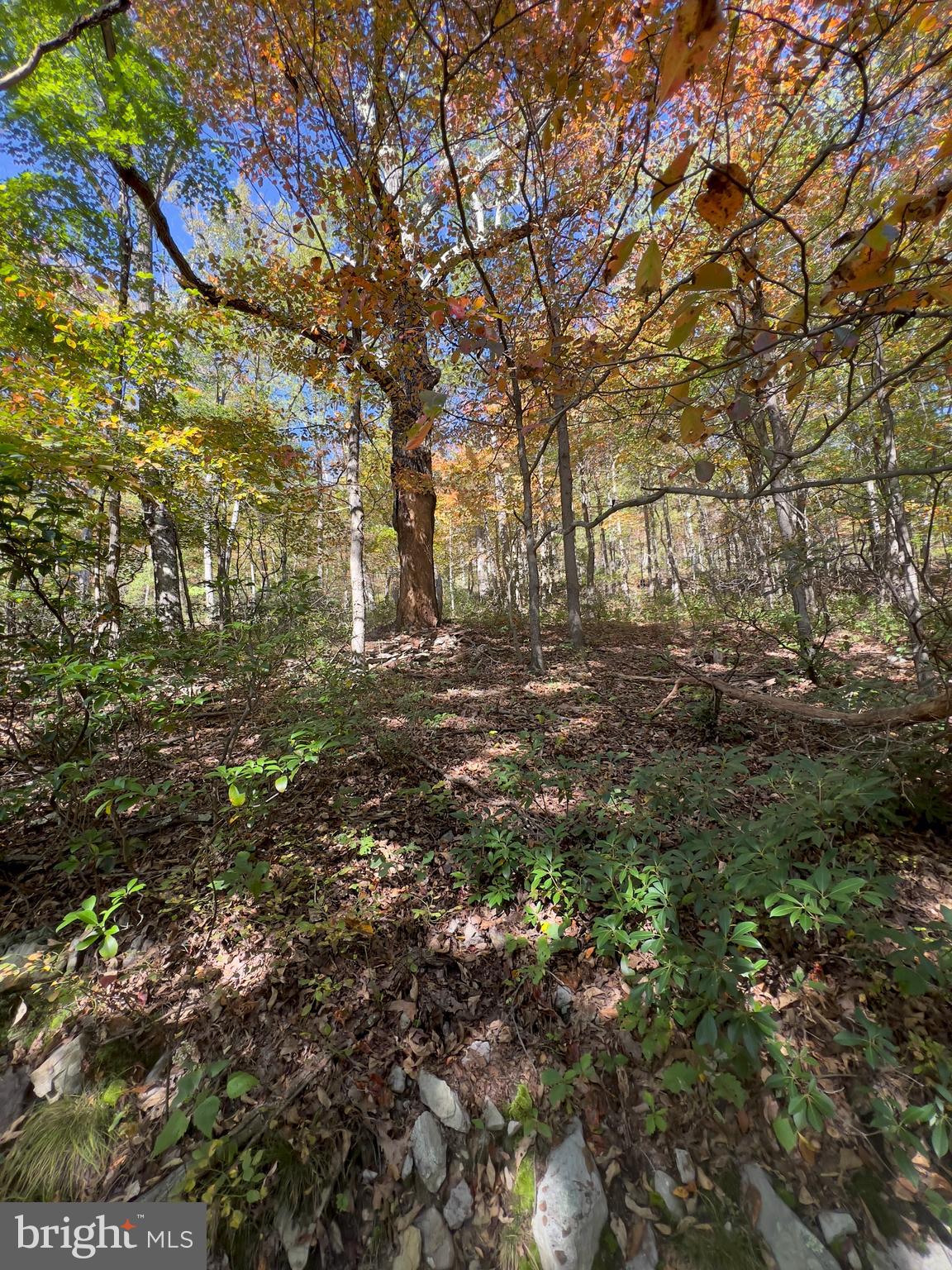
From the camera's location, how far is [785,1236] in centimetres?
154

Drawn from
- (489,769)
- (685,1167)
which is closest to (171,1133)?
(685,1167)

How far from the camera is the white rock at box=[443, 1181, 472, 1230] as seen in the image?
168 cm

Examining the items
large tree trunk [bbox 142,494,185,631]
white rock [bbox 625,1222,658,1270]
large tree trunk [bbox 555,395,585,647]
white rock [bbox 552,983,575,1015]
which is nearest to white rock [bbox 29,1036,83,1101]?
white rock [bbox 552,983,575,1015]

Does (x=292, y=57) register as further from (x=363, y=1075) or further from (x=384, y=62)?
(x=363, y=1075)

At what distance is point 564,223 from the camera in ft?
16.9

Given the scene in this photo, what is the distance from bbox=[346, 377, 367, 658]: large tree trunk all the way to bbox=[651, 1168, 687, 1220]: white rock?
18.0 ft

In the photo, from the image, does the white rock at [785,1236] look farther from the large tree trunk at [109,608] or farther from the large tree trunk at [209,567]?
the large tree trunk at [209,567]

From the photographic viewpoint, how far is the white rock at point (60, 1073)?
1.93 meters

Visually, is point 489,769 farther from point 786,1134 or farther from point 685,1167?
point 786,1134

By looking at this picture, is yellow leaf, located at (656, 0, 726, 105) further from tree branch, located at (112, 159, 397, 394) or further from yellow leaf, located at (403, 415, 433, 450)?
tree branch, located at (112, 159, 397, 394)

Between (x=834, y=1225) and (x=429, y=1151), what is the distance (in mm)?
1442

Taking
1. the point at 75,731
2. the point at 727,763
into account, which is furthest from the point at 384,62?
the point at 727,763

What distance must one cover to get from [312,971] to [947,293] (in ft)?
11.6

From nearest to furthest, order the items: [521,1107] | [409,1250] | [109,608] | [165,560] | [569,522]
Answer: [409,1250]
[521,1107]
[109,608]
[569,522]
[165,560]
